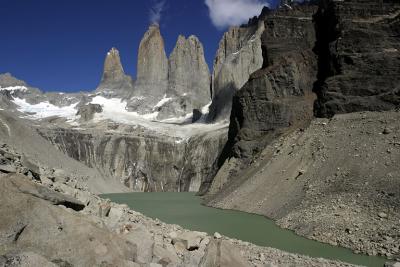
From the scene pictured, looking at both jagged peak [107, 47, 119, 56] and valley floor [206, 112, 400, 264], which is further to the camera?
jagged peak [107, 47, 119, 56]

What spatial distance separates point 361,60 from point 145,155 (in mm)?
63916

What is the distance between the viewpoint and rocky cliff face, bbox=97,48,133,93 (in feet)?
599

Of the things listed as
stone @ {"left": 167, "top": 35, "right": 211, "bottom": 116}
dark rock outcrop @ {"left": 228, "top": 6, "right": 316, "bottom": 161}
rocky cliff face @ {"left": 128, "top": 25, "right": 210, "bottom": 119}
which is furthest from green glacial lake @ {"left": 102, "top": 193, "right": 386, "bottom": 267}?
stone @ {"left": 167, "top": 35, "right": 211, "bottom": 116}

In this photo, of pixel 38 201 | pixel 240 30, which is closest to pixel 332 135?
pixel 38 201

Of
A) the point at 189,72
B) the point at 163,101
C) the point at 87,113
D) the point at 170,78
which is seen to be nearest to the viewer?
the point at 87,113

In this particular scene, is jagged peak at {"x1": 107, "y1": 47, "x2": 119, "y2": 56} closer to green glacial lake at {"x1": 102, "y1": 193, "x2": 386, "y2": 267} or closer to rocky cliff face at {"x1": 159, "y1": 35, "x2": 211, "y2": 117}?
rocky cliff face at {"x1": 159, "y1": 35, "x2": 211, "y2": 117}

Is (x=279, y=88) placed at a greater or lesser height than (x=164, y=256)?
greater

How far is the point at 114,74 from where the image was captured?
18562 centimetres

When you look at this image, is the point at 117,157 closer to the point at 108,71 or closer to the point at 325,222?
the point at 325,222

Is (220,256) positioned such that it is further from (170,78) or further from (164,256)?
(170,78)

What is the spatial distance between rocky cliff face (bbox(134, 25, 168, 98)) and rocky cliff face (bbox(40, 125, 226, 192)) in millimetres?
65034

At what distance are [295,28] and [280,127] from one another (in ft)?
46.4

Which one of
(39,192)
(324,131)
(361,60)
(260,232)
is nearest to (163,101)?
(361,60)

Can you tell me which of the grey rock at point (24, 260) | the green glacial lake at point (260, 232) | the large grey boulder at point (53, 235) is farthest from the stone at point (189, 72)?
the grey rock at point (24, 260)
